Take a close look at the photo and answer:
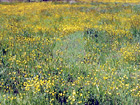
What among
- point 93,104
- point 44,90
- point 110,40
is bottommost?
point 93,104

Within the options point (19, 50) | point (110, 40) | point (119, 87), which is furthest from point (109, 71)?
point (19, 50)

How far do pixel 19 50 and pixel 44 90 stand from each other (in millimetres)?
2446

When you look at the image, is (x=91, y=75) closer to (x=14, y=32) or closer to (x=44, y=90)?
(x=44, y=90)

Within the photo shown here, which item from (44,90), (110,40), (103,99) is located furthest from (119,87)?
(110,40)

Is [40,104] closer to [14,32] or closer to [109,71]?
[109,71]

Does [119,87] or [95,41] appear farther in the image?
[95,41]

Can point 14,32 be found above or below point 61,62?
above

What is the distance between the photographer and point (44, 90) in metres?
3.30

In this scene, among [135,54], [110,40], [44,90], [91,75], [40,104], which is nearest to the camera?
[40,104]

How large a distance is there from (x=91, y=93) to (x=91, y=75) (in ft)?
2.61

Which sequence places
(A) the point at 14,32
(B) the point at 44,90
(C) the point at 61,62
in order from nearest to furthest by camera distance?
1. (B) the point at 44,90
2. (C) the point at 61,62
3. (A) the point at 14,32

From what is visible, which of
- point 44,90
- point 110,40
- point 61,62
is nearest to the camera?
point 44,90

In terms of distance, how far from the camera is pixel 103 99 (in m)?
3.16

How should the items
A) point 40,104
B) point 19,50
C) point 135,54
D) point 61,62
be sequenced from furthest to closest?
point 19,50 < point 135,54 < point 61,62 < point 40,104
